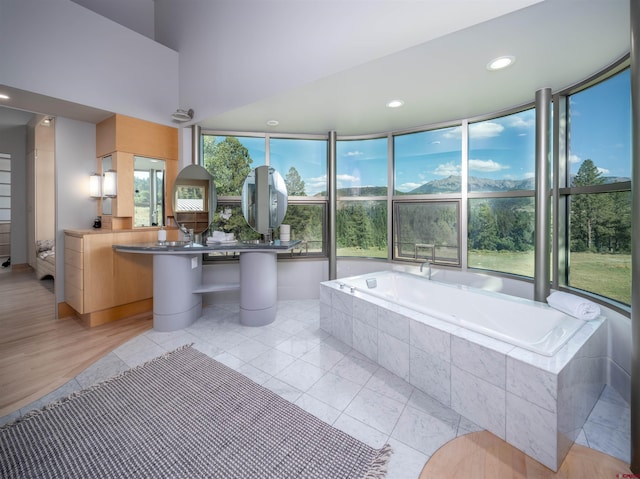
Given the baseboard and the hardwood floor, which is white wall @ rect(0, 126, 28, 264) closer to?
the hardwood floor

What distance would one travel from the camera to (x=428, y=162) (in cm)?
377

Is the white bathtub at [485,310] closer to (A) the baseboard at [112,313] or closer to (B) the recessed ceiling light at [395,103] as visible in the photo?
(B) the recessed ceiling light at [395,103]

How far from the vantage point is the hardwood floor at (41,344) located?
2.12m

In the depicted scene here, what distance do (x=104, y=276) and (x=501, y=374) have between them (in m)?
3.72

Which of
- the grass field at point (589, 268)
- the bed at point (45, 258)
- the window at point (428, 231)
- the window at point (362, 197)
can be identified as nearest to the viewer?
the grass field at point (589, 268)

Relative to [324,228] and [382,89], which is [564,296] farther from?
[324,228]

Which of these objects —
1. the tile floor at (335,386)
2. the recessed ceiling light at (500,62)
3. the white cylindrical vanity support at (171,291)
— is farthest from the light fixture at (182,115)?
the recessed ceiling light at (500,62)

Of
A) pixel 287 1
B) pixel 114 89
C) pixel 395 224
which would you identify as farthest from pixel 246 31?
pixel 395 224

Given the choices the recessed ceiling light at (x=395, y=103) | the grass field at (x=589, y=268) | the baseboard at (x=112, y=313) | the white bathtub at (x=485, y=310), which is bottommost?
the baseboard at (x=112, y=313)

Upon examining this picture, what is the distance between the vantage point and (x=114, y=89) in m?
3.25

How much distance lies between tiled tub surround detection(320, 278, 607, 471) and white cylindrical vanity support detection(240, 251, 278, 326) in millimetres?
1323

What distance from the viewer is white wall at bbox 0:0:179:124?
2.62 m

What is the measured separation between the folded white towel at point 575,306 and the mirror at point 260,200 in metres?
2.95

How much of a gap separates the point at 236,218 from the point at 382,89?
2432 millimetres
